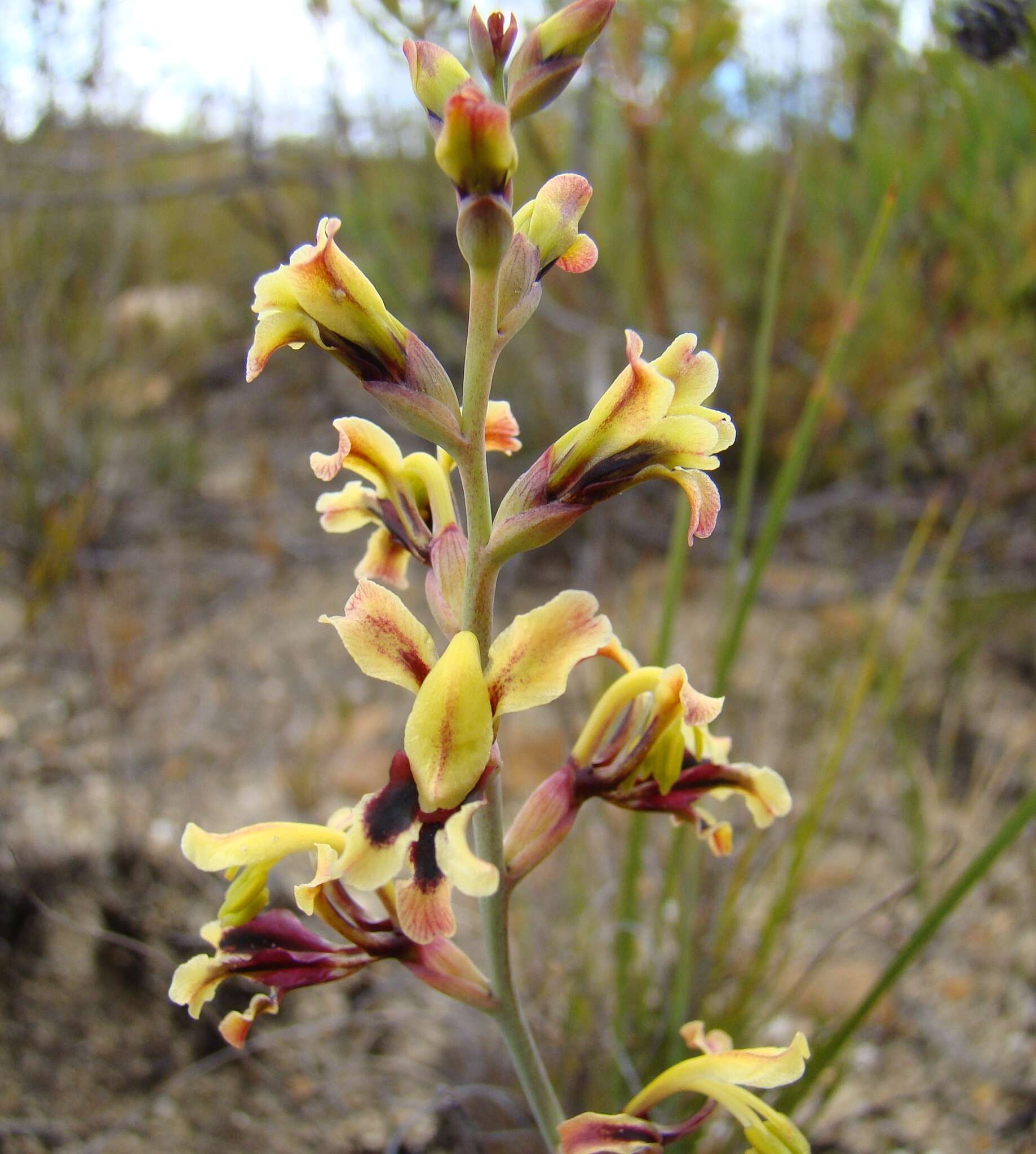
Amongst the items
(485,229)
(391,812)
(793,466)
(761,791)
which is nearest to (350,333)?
(485,229)

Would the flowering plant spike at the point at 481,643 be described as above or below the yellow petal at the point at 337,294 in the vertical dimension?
below

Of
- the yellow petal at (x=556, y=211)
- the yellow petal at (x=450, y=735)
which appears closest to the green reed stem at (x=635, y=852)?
the yellow petal at (x=556, y=211)

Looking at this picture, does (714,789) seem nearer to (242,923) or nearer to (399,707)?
(242,923)

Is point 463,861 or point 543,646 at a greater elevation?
point 543,646

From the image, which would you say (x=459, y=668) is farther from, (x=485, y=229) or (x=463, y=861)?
(x=485, y=229)

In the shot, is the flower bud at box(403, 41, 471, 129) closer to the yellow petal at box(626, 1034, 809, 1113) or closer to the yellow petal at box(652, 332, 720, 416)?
the yellow petal at box(652, 332, 720, 416)

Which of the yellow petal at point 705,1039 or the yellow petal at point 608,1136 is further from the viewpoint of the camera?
the yellow petal at point 705,1039

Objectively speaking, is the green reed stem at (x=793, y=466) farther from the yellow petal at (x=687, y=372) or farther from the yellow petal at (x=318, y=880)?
the yellow petal at (x=318, y=880)

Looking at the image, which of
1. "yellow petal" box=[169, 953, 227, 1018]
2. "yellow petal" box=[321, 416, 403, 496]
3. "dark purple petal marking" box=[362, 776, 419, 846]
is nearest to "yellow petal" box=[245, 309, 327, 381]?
"yellow petal" box=[321, 416, 403, 496]
